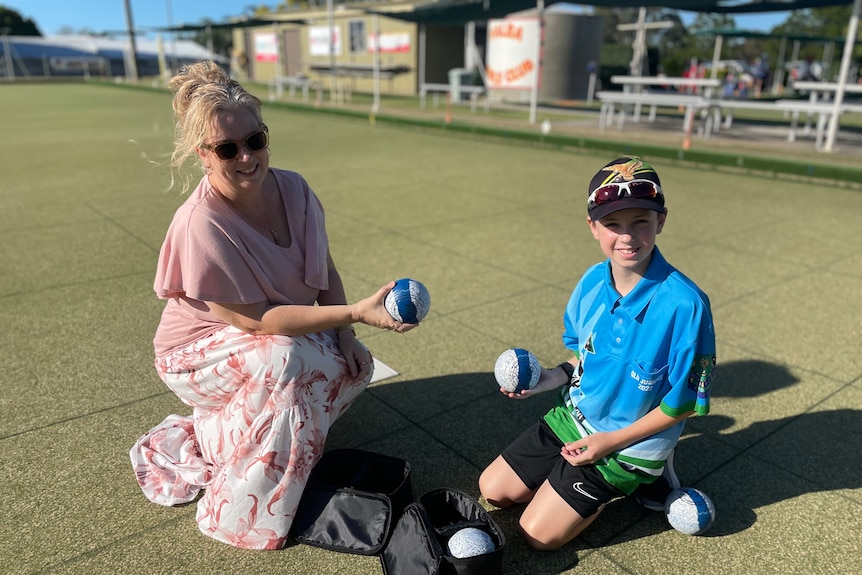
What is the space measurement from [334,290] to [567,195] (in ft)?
19.5

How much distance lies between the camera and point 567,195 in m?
8.08

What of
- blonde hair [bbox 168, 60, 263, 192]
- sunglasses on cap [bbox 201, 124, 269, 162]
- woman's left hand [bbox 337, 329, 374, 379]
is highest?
blonde hair [bbox 168, 60, 263, 192]

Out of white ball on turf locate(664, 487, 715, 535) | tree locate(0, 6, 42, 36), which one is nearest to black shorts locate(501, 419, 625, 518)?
white ball on turf locate(664, 487, 715, 535)

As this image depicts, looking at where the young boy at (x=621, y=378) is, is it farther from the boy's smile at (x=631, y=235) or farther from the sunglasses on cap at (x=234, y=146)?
the sunglasses on cap at (x=234, y=146)

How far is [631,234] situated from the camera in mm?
2080

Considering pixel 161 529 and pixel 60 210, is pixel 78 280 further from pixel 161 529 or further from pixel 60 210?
pixel 161 529

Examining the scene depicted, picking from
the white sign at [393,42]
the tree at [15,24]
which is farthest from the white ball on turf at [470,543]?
the tree at [15,24]

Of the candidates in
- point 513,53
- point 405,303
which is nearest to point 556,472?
point 405,303

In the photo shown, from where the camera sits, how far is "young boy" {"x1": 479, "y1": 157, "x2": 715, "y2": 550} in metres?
2.05

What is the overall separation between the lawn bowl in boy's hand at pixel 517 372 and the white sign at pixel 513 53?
21.4m

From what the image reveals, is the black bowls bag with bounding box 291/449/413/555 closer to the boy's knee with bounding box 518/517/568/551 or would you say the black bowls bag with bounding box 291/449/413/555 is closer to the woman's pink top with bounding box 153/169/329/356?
the boy's knee with bounding box 518/517/568/551

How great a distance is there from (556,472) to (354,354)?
0.93 m

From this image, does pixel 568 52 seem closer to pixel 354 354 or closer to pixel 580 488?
pixel 354 354

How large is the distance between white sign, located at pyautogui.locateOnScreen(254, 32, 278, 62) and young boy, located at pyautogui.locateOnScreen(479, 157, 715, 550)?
42458 mm
